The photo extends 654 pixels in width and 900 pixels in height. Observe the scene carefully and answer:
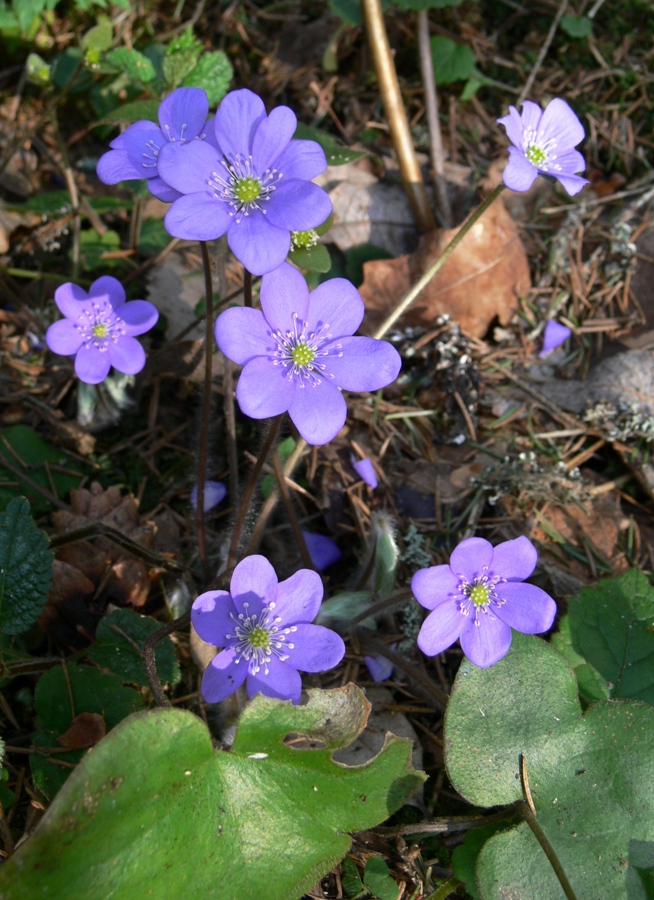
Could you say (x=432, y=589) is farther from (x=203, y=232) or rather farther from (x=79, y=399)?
(x=79, y=399)

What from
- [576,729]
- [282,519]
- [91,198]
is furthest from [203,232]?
[91,198]

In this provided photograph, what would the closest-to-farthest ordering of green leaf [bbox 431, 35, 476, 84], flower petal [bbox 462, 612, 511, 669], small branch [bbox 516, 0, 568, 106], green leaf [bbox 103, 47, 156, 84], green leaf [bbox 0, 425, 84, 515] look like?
1. flower petal [bbox 462, 612, 511, 669]
2. green leaf [bbox 0, 425, 84, 515]
3. green leaf [bbox 103, 47, 156, 84]
4. green leaf [bbox 431, 35, 476, 84]
5. small branch [bbox 516, 0, 568, 106]

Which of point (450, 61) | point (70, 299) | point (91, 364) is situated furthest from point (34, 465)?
point (450, 61)

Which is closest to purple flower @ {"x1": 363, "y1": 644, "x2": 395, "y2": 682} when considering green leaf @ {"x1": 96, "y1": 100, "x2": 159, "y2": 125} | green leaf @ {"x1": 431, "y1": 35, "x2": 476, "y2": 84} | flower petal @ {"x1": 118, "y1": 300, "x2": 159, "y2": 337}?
flower petal @ {"x1": 118, "y1": 300, "x2": 159, "y2": 337}

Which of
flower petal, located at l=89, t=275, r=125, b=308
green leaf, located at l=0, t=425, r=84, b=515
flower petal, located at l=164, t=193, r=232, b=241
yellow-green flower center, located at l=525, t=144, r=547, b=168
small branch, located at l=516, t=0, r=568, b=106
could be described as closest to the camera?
flower petal, located at l=164, t=193, r=232, b=241

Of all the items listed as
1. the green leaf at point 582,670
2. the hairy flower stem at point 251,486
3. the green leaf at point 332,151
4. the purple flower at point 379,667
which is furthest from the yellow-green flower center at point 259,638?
the green leaf at point 332,151

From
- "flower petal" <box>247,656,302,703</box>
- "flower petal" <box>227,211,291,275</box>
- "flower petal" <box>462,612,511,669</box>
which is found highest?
"flower petal" <box>227,211,291,275</box>

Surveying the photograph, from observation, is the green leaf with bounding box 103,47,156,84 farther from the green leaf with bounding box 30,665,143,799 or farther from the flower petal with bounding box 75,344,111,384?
the green leaf with bounding box 30,665,143,799
